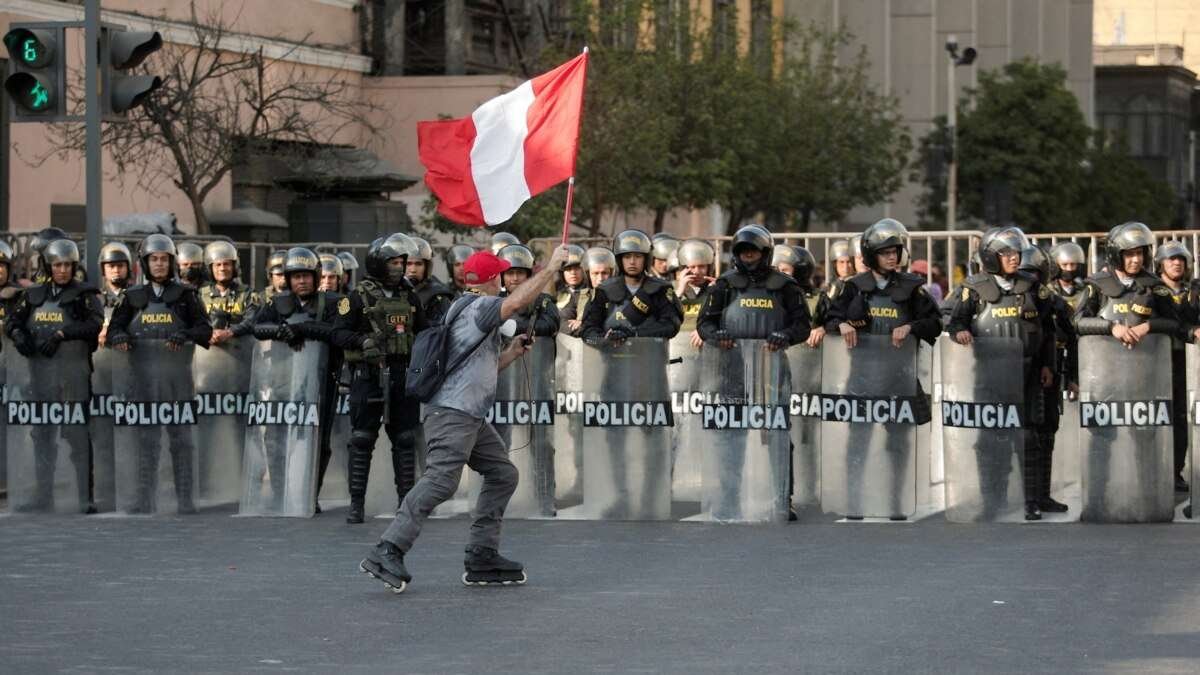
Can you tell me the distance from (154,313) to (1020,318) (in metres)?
5.64

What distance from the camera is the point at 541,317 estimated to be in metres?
15.3

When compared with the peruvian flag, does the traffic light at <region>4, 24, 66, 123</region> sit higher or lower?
higher

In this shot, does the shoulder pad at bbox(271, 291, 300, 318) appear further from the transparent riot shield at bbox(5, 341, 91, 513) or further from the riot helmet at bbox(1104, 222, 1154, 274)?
the riot helmet at bbox(1104, 222, 1154, 274)

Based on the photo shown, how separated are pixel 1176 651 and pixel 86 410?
A: 8.71 m

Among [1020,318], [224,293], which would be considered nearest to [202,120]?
[224,293]

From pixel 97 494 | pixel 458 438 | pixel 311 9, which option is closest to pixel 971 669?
pixel 458 438

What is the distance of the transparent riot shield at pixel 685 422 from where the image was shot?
16688 mm

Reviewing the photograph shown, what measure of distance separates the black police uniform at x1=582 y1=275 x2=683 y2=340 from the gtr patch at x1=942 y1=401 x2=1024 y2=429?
197 centimetres

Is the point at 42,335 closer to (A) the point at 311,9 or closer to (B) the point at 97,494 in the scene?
(B) the point at 97,494

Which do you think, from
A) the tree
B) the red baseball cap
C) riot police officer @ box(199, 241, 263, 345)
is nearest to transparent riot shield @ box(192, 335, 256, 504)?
riot police officer @ box(199, 241, 263, 345)

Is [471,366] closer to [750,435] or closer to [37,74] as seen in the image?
[750,435]

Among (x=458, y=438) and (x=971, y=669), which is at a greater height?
(x=458, y=438)

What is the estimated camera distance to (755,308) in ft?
49.0

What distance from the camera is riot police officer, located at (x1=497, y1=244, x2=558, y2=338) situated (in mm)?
15180
